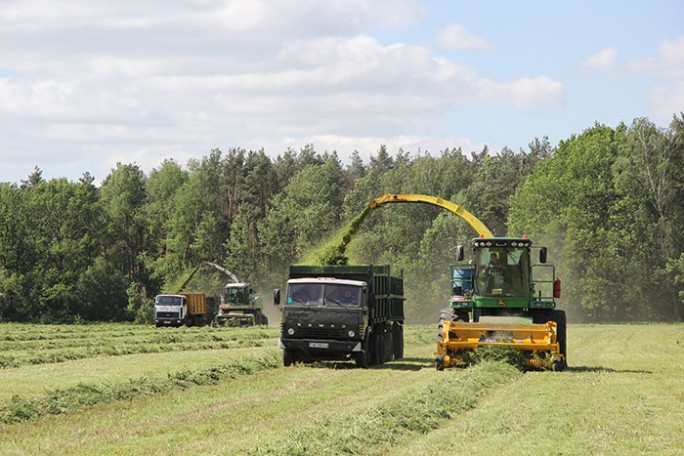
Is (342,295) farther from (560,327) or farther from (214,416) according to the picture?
(214,416)

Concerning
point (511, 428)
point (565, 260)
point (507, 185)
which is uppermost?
point (507, 185)

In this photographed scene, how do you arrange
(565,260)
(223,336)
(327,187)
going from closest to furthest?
1. (223,336)
2. (565,260)
3. (327,187)

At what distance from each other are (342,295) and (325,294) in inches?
18.3

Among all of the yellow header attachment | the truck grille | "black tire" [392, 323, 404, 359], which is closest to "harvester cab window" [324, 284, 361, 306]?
the truck grille

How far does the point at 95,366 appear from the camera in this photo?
28750mm

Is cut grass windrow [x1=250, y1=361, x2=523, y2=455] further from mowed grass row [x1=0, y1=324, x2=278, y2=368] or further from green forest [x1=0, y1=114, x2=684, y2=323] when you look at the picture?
green forest [x1=0, y1=114, x2=684, y2=323]

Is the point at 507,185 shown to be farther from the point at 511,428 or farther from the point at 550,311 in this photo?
the point at 511,428

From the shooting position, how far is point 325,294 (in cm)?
2875

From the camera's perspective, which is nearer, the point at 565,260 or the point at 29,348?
the point at 29,348

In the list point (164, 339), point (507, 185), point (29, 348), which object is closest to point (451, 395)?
point (29, 348)

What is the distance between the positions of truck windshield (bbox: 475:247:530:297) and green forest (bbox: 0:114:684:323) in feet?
94.6

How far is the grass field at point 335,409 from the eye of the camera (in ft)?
44.5

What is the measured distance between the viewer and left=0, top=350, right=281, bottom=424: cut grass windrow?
17156 millimetres

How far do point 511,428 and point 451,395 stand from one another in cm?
380
